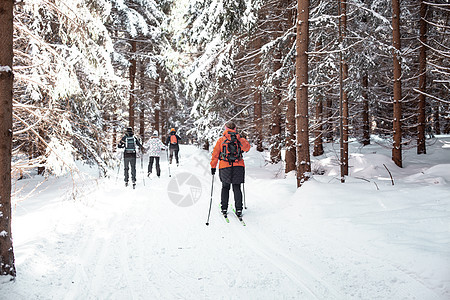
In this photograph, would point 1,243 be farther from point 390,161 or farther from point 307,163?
point 390,161

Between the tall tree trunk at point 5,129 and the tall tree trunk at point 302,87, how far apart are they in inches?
228

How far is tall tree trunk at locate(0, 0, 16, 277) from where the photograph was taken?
2.96 meters

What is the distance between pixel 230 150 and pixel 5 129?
3.94 metres

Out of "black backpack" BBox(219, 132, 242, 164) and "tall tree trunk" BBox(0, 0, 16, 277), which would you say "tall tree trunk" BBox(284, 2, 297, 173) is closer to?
"black backpack" BBox(219, 132, 242, 164)

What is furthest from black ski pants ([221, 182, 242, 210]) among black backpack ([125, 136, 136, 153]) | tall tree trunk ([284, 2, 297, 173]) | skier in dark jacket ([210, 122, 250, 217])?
black backpack ([125, 136, 136, 153])

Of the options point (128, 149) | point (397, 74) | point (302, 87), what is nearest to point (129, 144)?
point (128, 149)

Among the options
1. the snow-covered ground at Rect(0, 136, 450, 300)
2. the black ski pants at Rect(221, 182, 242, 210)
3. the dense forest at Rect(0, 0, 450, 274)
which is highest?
the dense forest at Rect(0, 0, 450, 274)

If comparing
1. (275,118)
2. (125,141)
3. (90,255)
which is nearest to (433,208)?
(90,255)

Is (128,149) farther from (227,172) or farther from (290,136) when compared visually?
(290,136)

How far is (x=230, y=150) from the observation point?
5.84 m

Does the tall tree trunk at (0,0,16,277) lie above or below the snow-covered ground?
above

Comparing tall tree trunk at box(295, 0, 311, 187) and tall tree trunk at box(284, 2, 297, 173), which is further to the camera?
tall tree trunk at box(284, 2, 297, 173)

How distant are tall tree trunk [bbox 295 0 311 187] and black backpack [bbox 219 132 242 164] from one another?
1.93 metres

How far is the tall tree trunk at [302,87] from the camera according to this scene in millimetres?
6578
